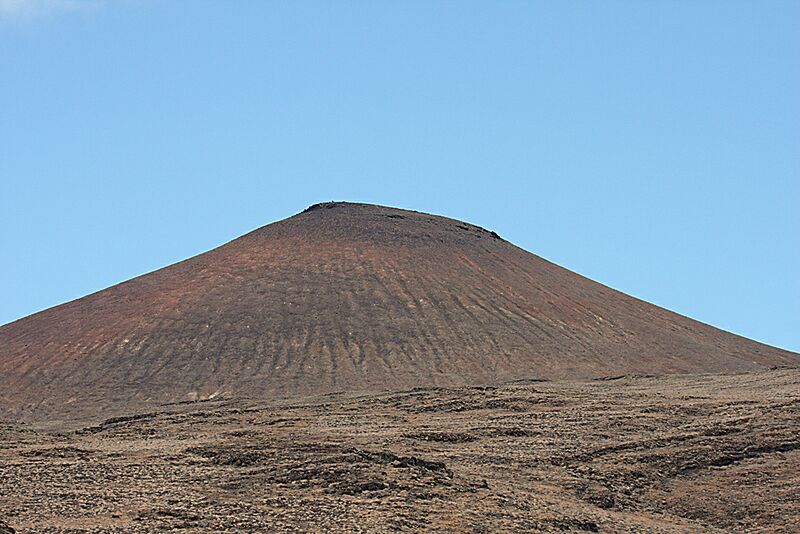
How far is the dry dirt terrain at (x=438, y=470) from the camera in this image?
78.7 feet

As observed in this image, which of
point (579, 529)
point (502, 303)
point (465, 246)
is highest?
point (465, 246)

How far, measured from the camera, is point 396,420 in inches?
1569

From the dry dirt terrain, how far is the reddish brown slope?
1295 cm

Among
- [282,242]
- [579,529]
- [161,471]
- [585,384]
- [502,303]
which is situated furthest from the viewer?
[282,242]

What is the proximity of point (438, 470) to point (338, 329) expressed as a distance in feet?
112

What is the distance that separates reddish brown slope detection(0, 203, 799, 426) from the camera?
182 feet

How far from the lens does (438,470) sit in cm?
2792

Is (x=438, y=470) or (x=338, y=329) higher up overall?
(x=338, y=329)

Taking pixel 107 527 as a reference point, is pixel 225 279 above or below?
above

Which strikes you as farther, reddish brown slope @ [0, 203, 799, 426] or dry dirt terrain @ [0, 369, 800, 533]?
reddish brown slope @ [0, 203, 799, 426]

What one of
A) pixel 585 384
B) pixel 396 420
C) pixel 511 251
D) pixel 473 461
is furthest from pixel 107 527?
pixel 511 251

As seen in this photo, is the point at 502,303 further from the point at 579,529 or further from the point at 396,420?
the point at 579,529

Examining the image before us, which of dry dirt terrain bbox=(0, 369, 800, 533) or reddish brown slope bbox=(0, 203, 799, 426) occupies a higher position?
reddish brown slope bbox=(0, 203, 799, 426)

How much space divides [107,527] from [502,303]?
152 ft
